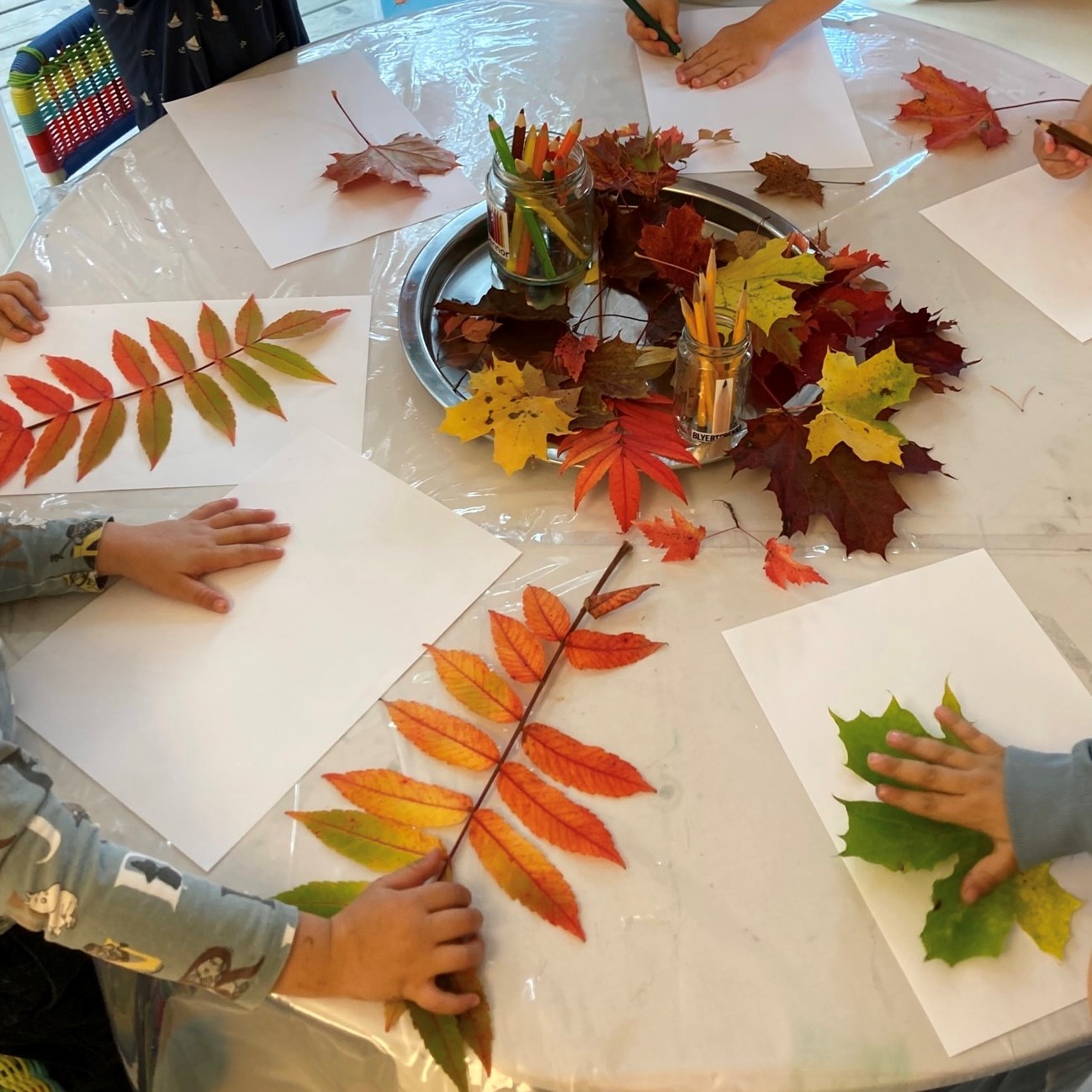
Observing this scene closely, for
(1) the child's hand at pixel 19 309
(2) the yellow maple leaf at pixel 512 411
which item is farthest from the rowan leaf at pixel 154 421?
(2) the yellow maple leaf at pixel 512 411

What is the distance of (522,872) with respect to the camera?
59cm

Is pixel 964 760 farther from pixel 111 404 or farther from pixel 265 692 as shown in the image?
pixel 111 404

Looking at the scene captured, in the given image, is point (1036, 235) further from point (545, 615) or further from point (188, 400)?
point (188, 400)

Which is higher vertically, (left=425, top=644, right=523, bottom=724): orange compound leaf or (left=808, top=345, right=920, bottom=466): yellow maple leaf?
(left=808, top=345, right=920, bottom=466): yellow maple leaf

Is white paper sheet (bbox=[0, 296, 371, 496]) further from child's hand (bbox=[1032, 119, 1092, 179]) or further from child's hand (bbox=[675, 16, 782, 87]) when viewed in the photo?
child's hand (bbox=[1032, 119, 1092, 179])

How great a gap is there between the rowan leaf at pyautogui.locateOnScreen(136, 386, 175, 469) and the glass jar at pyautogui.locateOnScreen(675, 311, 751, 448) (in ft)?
1.47

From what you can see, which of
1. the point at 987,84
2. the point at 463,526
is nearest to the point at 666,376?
the point at 463,526

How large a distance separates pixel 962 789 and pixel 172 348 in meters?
0.76

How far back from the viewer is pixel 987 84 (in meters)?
1.12

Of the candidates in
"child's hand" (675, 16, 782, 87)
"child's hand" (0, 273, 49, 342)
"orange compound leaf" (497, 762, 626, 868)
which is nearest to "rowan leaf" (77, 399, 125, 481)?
"child's hand" (0, 273, 49, 342)

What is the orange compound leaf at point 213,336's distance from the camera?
89cm

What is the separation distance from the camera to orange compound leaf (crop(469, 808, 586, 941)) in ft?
1.89

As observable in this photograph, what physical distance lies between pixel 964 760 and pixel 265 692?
480 millimetres

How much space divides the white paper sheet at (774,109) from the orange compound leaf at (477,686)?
651mm
